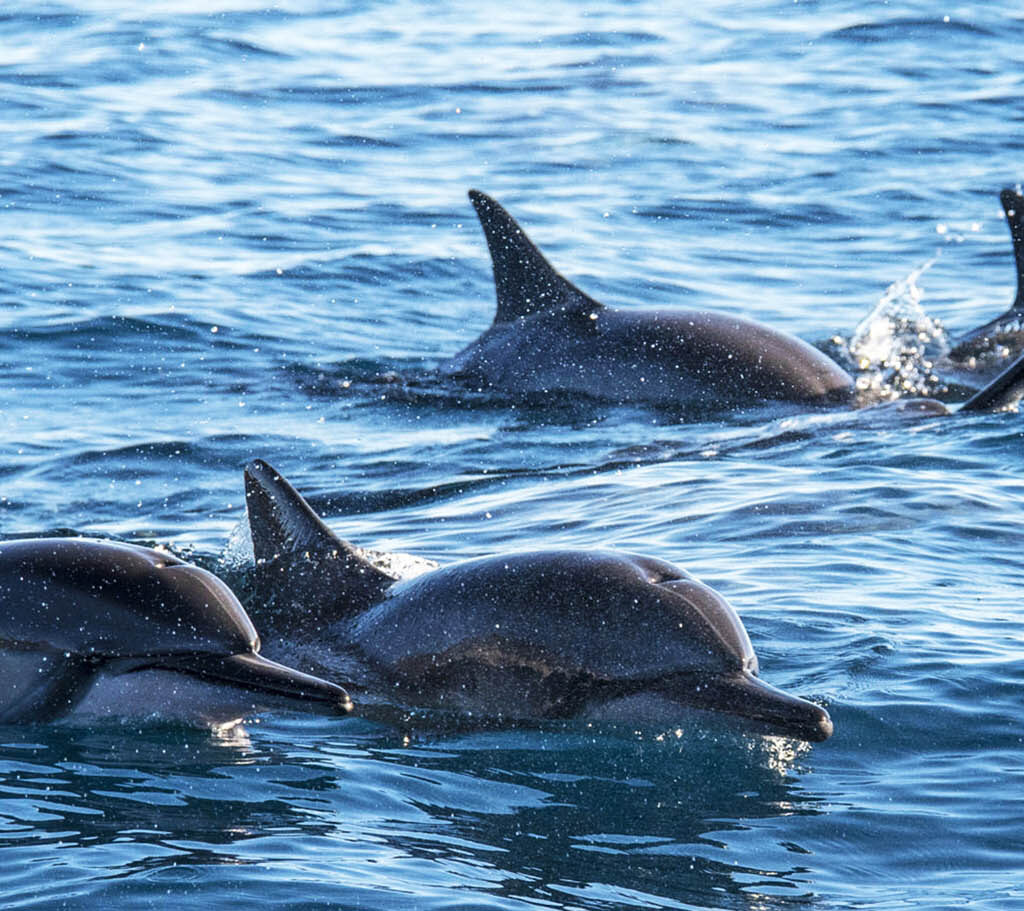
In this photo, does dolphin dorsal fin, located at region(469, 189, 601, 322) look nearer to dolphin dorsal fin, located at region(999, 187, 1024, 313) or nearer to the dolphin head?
dolphin dorsal fin, located at region(999, 187, 1024, 313)

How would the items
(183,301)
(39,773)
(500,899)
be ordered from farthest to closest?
(183,301) < (39,773) < (500,899)

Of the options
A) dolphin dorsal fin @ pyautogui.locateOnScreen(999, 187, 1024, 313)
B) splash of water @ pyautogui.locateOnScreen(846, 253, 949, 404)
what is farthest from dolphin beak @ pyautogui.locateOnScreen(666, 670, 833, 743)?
dolphin dorsal fin @ pyautogui.locateOnScreen(999, 187, 1024, 313)

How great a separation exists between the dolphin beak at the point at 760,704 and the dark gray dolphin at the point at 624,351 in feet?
22.6

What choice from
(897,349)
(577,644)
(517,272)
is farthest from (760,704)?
(897,349)

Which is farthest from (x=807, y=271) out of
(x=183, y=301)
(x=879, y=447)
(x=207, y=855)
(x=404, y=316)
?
(x=207, y=855)

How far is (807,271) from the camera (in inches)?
793

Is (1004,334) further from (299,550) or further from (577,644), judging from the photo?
(577,644)

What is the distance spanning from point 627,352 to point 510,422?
988 mm

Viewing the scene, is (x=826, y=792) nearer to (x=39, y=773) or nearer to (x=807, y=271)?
(x=39, y=773)

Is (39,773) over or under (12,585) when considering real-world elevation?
under

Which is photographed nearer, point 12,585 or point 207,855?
point 207,855

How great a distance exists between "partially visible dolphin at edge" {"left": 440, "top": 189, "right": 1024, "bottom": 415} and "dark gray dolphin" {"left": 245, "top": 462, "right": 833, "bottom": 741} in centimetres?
633

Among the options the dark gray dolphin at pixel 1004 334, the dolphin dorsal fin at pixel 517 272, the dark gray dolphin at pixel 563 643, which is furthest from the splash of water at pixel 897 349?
the dark gray dolphin at pixel 563 643

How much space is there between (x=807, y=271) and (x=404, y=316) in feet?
15.8
